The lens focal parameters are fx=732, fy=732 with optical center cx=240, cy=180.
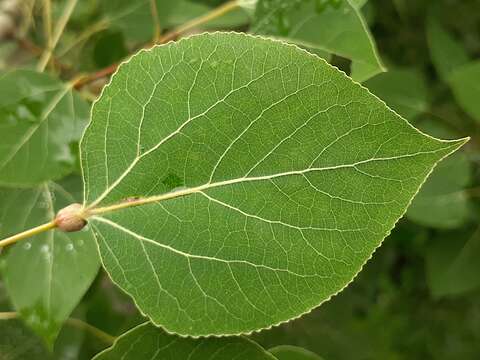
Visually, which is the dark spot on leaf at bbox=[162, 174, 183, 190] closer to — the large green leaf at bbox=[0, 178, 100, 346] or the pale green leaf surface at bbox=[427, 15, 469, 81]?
the large green leaf at bbox=[0, 178, 100, 346]

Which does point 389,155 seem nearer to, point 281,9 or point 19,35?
point 281,9

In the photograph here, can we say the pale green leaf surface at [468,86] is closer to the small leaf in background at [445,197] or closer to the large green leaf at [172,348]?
the small leaf in background at [445,197]

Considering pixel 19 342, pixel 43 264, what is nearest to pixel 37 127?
pixel 43 264

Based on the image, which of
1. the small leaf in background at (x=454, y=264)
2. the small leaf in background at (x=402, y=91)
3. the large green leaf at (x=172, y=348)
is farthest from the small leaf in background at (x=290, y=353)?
the small leaf in background at (x=454, y=264)

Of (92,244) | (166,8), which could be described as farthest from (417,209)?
(92,244)

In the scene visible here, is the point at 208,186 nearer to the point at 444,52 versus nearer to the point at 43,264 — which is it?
the point at 43,264

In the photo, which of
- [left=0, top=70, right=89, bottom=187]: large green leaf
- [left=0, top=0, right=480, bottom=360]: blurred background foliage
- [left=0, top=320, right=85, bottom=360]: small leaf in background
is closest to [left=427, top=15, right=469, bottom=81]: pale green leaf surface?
[left=0, top=0, right=480, bottom=360]: blurred background foliage

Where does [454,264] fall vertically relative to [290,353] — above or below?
above
